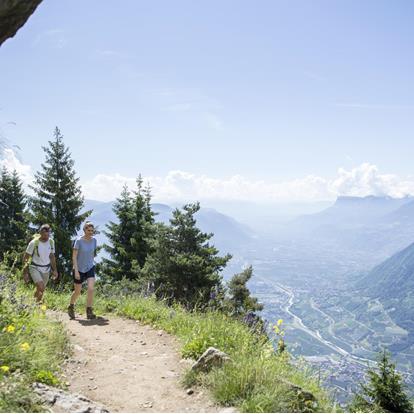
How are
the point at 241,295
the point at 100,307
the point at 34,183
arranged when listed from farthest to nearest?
the point at 241,295 → the point at 34,183 → the point at 100,307

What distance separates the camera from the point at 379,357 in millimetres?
13820

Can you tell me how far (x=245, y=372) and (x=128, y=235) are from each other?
32.3 metres

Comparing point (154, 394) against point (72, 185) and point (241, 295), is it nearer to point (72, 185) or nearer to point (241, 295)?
point (72, 185)

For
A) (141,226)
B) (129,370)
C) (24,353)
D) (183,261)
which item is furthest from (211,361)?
(141,226)

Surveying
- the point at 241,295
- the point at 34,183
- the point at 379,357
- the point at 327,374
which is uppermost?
the point at 34,183

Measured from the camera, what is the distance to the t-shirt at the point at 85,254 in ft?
33.4

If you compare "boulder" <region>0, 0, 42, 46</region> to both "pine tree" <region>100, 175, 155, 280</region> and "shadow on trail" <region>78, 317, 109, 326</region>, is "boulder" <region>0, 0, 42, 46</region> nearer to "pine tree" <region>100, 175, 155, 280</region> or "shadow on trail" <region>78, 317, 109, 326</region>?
"shadow on trail" <region>78, 317, 109, 326</region>

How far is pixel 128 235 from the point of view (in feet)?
119

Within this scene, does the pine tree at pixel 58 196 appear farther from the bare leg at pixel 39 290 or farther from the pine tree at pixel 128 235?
the bare leg at pixel 39 290

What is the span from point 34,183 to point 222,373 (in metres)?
27.1

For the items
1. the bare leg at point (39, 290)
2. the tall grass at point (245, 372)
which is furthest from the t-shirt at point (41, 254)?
the tall grass at point (245, 372)

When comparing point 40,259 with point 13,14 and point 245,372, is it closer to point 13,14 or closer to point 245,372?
point 13,14

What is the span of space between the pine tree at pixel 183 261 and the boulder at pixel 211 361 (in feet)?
64.6

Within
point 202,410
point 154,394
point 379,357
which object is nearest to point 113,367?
point 154,394
